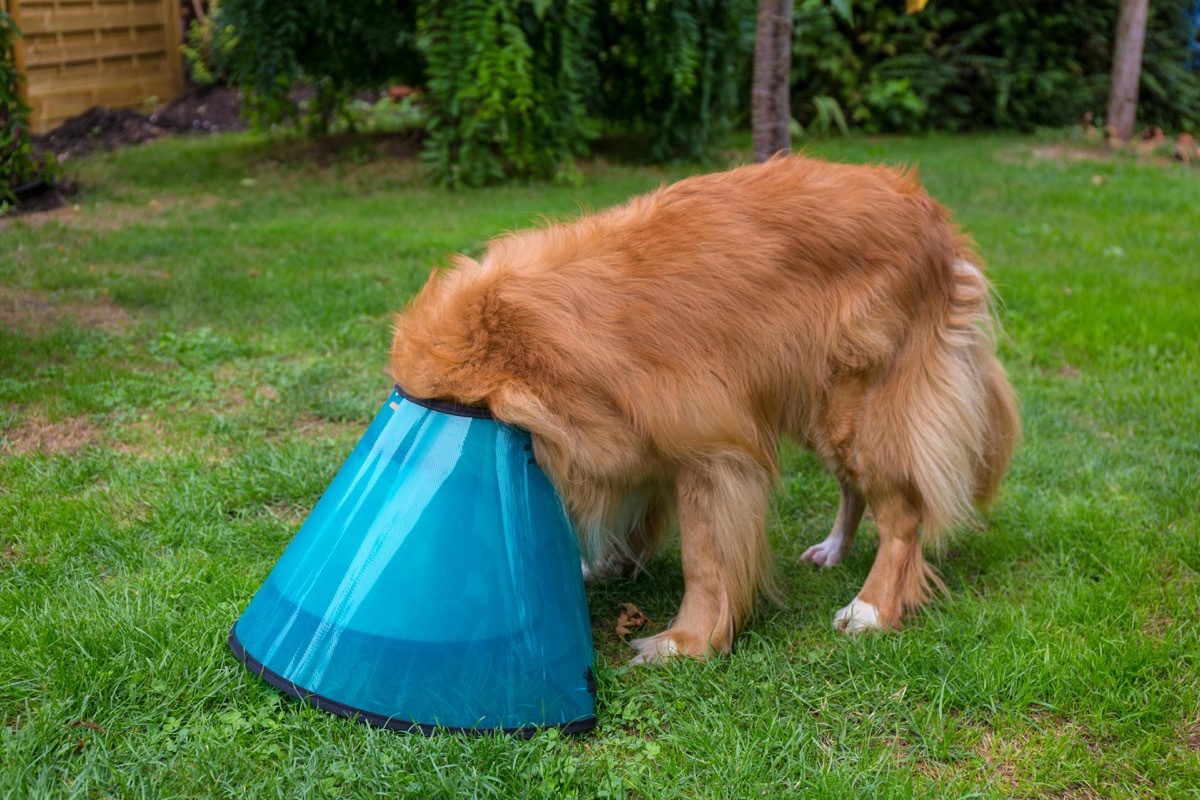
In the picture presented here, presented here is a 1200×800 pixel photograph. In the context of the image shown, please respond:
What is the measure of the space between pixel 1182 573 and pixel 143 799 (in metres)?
3.10

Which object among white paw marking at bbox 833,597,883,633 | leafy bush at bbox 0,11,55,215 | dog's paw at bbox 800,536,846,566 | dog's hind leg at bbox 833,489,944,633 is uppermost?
leafy bush at bbox 0,11,55,215

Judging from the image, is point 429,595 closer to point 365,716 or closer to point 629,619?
point 365,716

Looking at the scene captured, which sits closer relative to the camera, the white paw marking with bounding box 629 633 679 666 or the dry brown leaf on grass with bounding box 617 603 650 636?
the white paw marking with bounding box 629 633 679 666

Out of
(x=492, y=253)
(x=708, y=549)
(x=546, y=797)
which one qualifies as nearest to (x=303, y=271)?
(x=492, y=253)

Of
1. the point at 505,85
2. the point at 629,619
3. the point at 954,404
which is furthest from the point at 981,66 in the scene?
the point at 629,619

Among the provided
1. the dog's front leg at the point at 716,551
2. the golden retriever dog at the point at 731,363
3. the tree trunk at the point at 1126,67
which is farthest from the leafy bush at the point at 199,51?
the dog's front leg at the point at 716,551

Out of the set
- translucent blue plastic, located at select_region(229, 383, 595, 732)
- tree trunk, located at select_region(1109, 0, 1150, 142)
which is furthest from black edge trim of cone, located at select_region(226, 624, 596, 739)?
tree trunk, located at select_region(1109, 0, 1150, 142)

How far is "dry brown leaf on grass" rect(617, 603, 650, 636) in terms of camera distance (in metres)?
3.16

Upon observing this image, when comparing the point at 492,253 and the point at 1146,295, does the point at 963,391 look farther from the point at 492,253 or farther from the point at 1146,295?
the point at 1146,295

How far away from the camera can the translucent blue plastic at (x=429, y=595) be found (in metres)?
2.44

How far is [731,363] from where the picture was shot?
284 centimetres

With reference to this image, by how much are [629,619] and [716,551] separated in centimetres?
46

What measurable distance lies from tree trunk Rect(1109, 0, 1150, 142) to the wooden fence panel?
11394 millimetres

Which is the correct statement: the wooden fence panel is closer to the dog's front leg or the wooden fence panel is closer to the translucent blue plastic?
the translucent blue plastic
